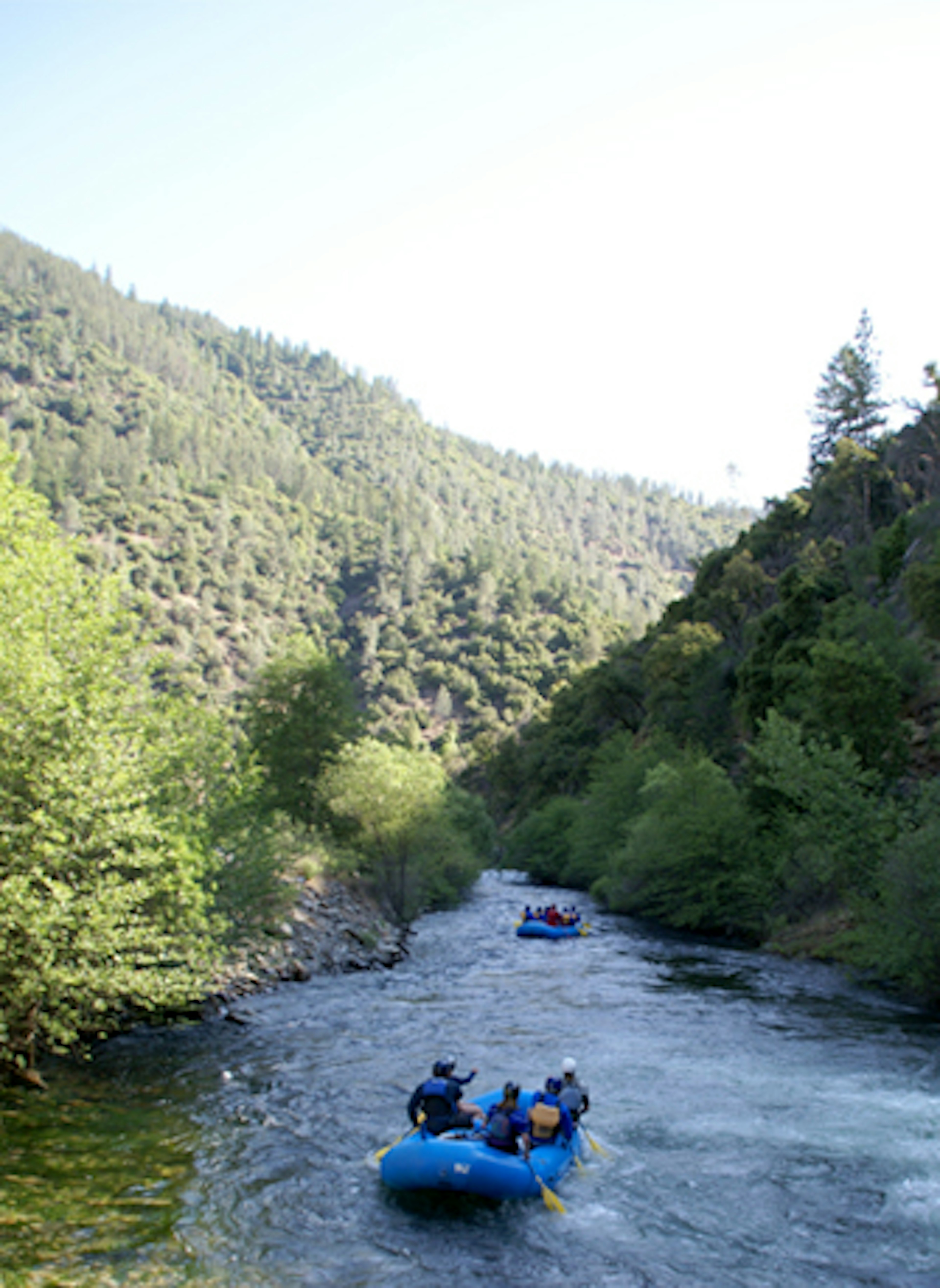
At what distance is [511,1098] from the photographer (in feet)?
48.2

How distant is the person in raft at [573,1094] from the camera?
48.6 feet

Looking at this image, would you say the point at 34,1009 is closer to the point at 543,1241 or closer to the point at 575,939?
the point at 543,1241

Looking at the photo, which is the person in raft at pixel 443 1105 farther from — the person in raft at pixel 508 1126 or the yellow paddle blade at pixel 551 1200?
the yellow paddle blade at pixel 551 1200

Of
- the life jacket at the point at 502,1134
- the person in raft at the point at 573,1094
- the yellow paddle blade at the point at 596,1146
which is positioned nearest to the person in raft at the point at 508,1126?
the life jacket at the point at 502,1134

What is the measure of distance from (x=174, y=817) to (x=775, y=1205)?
1286 centimetres

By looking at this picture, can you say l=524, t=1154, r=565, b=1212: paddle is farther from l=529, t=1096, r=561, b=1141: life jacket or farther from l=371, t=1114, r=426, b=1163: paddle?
l=371, t=1114, r=426, b=1163: paddle

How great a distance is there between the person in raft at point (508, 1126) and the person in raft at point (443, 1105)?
377 mm

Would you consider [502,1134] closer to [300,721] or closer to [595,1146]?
[595,1146]

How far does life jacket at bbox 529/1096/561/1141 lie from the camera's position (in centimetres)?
1443

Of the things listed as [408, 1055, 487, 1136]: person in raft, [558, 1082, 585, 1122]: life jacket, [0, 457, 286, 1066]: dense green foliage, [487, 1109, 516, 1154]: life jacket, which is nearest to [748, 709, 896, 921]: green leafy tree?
[558, 1082, 585, 1122]: life jacket

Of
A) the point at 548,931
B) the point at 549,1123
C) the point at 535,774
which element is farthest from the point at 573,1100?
the point at 535,774

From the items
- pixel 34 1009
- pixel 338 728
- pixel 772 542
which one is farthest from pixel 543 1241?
pixel 772 542

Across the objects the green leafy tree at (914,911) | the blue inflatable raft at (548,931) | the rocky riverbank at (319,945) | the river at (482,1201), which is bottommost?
the blue inflatable raft at (548,931)

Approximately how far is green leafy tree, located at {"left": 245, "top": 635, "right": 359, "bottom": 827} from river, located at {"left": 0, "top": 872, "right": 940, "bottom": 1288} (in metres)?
25.9
